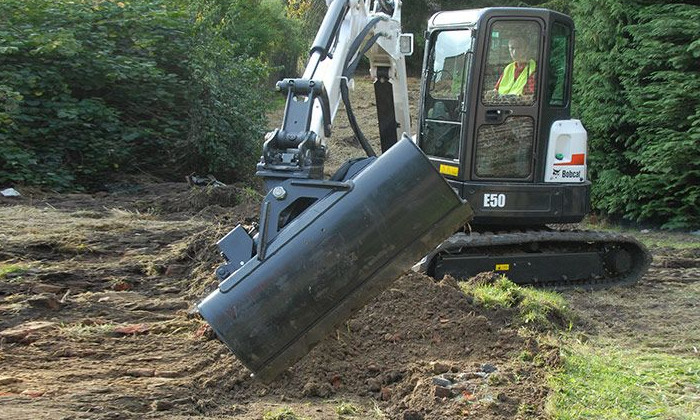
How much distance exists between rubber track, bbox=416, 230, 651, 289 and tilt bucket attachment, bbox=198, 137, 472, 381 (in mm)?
3514

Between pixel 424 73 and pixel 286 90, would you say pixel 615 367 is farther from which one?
pixel 424 73

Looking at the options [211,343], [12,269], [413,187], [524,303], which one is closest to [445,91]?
[524,303]

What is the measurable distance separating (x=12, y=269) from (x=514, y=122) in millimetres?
4549

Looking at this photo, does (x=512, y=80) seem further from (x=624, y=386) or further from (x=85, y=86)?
(x=85, y=86)

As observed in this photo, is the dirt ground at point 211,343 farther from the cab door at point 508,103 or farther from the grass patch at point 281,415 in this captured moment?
the cab door at point 508,103

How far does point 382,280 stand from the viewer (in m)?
4.35

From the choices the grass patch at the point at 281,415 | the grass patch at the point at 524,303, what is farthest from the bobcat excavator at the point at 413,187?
the grass patch at the point at 524,303

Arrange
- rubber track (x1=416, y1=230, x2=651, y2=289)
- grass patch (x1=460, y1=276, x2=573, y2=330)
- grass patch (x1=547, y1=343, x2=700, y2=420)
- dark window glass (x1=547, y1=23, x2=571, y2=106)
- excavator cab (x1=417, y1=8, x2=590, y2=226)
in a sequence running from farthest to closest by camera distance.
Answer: dark window glass (x1=547, y1=23, x2=571, y2=106) → excavator cab (x1=417, y1=8, x2=590, y2=226) → rubber track (x1=416, y1=230, x2=651, y2=289) → grass patch (x1=460, y1=276, x2=573, y2=330) → grass patch (x1=547, y1=343, x2=700, y2=420)

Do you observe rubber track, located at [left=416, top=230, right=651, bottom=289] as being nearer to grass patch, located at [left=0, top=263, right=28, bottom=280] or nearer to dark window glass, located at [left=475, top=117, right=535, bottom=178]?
dark window glass, located at [left=475, top=117, right=535, bottom=178]

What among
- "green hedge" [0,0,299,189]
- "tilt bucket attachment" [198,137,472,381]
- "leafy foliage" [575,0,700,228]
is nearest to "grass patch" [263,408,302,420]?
"tilt bucket attachment" [198,137,472,381]

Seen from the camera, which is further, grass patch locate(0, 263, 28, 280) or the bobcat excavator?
grass patch locate(0, 263, 28, 280)

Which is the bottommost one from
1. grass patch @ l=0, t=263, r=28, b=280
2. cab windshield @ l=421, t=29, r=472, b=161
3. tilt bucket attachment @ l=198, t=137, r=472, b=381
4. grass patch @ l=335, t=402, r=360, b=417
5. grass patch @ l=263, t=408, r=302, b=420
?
grass patch @ l=335, t=402, r=360, b=417

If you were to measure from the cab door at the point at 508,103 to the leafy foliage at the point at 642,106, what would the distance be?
357cm

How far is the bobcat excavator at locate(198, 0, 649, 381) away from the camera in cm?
427
